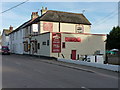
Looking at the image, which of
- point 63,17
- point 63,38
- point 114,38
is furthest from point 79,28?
point 114,38

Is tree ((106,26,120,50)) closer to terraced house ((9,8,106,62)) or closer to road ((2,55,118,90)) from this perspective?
terraced house ((9,8,106,62))

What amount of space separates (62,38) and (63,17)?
30.1ft

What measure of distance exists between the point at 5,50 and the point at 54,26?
1359cm

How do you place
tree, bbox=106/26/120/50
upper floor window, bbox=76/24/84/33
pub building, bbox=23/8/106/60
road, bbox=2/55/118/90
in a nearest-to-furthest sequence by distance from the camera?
road, bbox=2/55/118/90 < pub building, bbox=23/8/106/60 < upper floor window, bbox=76/24/84/33 < tree, bbox=106/26/120/50

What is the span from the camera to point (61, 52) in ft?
85.4

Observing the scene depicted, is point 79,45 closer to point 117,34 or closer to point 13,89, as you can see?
point 13,89

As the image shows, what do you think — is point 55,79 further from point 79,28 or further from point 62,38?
point 79,28

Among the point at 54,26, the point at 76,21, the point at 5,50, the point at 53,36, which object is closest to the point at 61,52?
the point at 53,36

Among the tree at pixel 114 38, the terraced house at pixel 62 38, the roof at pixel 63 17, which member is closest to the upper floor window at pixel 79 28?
the terraced house at pixel 62 38

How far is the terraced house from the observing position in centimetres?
2588

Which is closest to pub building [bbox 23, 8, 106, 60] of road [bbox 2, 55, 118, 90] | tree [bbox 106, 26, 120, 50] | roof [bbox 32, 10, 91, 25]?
roof [bbox 32, 10, 91, 25]

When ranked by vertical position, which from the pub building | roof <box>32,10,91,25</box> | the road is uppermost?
roof <box>32,10,91,25</box>

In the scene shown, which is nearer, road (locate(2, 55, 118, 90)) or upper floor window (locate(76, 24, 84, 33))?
road (locate(2, 55, 118, 90))

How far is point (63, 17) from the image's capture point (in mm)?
34031
